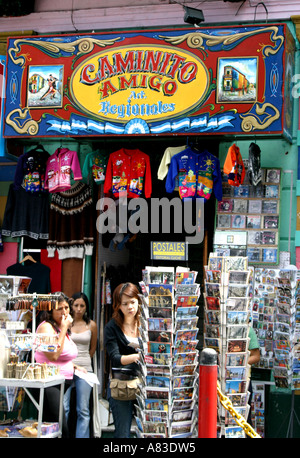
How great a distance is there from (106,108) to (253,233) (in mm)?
2519

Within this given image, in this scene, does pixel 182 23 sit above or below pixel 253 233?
above

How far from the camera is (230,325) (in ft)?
27.3

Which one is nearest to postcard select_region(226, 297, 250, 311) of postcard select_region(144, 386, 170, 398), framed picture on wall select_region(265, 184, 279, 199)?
postcard select_region(144, 386, 170, 398)

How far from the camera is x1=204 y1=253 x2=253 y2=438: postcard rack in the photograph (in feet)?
27.3

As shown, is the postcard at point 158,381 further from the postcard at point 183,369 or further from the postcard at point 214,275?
the postcard at point 214,275

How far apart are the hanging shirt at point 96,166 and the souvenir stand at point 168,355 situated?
2906 mm

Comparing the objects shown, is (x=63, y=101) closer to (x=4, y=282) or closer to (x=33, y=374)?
(x=4, y=282)

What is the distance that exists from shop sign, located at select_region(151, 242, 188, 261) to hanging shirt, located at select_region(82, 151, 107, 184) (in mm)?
2154

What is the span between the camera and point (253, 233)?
34.1 feet

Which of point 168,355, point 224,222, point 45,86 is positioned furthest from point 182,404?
point 45,86

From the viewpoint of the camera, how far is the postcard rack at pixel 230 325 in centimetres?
831

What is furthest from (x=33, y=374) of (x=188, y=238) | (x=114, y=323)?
(x=188, y=238)

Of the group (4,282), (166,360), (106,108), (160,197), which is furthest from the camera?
(160,197)

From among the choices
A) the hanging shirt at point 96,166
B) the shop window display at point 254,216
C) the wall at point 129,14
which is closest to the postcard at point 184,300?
the shop window display at point 254,216
